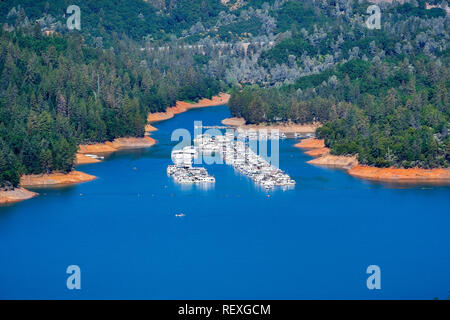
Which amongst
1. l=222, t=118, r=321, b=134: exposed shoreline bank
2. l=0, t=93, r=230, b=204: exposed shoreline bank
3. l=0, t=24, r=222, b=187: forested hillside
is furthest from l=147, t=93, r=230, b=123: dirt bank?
l=222, t=118, r=321, b=134: exposed shoreline bank

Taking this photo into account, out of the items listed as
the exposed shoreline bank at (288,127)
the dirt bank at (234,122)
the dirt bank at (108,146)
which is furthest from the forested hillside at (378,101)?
the dirt bank at (108,146)

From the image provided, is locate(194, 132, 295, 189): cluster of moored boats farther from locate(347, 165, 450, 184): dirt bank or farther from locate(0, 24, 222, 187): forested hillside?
locate(0, 24, 222, 187): forested hillside

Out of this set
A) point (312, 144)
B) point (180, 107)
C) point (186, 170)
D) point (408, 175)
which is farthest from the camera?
point (180, 107)

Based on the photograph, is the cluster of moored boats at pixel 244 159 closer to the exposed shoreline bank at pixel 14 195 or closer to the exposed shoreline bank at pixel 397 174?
the exposed shoreline bank at pixel 397 174

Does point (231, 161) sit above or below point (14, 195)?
above

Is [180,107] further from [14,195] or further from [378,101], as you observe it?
[14,195]

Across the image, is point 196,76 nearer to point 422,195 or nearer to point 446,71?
point 446,71

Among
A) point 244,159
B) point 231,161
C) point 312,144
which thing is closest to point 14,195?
point 244,159
